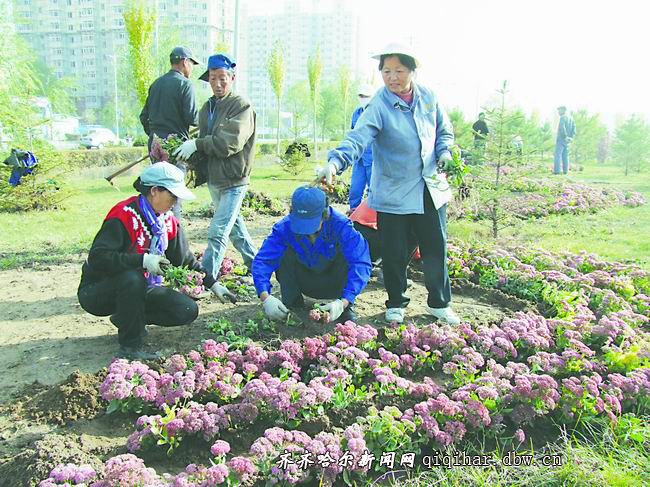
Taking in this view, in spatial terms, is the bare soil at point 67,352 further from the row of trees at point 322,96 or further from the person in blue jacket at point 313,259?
the row of trees at point 322,96

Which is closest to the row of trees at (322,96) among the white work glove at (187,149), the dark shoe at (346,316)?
the white work glove at (187,149)

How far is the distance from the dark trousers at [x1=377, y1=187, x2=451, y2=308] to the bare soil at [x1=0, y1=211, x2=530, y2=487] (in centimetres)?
25

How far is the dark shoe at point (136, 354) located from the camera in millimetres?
3381

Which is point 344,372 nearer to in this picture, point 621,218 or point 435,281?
point 435,281

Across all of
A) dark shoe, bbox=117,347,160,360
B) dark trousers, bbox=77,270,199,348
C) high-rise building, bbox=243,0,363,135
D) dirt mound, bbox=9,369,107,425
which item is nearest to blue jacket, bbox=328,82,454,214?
dark trousers, bbox=77,270,199,348

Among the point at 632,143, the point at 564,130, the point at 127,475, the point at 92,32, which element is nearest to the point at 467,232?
the point at 127,475

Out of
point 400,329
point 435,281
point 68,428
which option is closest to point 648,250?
point 435,281

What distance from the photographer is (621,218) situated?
368 inches

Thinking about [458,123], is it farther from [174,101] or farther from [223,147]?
[223,147]

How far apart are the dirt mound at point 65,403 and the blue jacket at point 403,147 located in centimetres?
217

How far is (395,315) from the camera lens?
401 cm

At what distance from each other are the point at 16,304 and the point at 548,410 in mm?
4022

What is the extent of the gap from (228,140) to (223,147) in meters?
0.07

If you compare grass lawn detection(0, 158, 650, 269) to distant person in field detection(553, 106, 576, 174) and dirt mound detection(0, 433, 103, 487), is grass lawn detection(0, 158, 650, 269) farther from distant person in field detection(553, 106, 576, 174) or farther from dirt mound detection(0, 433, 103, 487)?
distant person in field detection(553, 106, 576, 174)
